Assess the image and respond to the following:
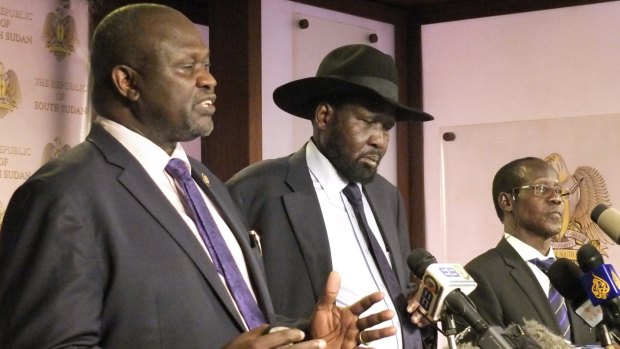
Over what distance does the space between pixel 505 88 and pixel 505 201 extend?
3.76 ft

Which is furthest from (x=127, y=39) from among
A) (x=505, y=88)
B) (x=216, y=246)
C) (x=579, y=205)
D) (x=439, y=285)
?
(x=579, y=205)

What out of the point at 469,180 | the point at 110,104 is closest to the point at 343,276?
the point at 110,104

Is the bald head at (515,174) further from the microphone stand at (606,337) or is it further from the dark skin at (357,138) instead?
the microphone stand at (606,337)

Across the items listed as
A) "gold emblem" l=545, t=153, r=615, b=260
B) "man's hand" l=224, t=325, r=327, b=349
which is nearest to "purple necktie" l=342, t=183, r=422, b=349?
"man's hand" l=224, t=325, r=327, b=349

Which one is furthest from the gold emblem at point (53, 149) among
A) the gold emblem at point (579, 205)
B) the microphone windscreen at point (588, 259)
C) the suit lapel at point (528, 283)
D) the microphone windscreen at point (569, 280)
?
the gold emblem at point (579, 205)

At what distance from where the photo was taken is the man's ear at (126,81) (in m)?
2.38

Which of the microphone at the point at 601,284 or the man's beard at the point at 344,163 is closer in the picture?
the microphone at the point at 601,284

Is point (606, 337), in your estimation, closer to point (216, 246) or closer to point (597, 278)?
point (597, 278)

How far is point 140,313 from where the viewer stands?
2.15 meters

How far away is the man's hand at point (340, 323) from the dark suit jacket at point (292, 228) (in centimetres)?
95

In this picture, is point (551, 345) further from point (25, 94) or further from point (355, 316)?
point (25, 94)

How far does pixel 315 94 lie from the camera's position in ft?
12.3

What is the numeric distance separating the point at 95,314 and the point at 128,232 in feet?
0.65

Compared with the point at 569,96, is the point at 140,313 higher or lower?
lower
